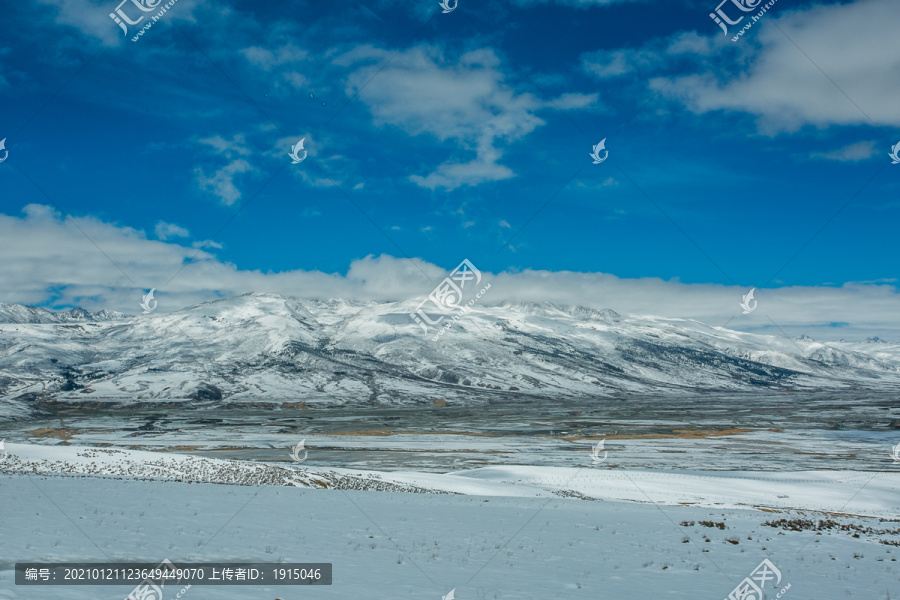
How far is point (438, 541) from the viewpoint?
16.2m

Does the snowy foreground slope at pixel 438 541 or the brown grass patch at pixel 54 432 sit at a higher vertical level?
the brown grass patch at pixel 54 432

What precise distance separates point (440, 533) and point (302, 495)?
10.3m

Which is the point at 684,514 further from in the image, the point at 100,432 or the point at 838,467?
the point at 100,432

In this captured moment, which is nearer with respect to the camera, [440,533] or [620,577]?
[620,577]

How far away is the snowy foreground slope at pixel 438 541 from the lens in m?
11.9

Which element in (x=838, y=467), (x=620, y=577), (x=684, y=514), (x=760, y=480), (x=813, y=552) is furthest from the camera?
(x=838, y=467)

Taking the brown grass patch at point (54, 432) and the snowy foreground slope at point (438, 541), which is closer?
the snowy foreground slope at point (438, 541)

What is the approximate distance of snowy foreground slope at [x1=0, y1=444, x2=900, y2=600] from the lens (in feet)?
39.2

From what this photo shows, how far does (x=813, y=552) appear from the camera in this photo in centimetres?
1648

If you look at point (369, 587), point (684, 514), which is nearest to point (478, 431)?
point (684, 514)

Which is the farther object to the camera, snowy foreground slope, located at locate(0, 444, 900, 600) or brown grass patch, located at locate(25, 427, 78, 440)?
brown grass patch, located at locate(25, 427, 78, 440)

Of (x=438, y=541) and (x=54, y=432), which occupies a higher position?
(x=54, y=432)

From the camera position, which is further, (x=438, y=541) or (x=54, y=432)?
(x=54, y=432)

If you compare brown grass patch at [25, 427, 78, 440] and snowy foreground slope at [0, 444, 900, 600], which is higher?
brown grass patch at [25, 427, 78, 440]
